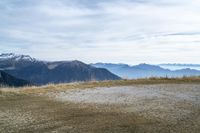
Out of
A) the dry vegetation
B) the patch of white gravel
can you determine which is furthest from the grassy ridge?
the dry vegetation

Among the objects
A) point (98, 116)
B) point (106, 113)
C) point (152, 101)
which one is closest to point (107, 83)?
point (152, 101)

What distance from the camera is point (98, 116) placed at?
15.5 metres

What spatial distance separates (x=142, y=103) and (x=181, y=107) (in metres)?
2.26

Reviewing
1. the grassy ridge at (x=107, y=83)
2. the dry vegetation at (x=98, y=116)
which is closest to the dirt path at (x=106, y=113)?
the dry vegetation at (x=98, y=116)

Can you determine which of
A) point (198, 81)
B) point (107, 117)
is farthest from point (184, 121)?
point (198, 81)

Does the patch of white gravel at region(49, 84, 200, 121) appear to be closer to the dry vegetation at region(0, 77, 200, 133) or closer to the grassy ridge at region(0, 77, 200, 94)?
the dry vegetation at region(0, 77, 200, 133)

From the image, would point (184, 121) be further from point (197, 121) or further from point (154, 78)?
point (154, 78)

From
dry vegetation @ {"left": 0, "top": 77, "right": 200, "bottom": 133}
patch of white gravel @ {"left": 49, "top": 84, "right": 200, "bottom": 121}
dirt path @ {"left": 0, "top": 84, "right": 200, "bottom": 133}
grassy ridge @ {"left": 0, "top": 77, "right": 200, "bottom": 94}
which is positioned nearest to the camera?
dry vegetation @ {"left": 0, "top": 77, "right": 200, "bottom": 133}

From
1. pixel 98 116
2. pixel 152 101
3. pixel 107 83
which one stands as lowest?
pixel 98 116

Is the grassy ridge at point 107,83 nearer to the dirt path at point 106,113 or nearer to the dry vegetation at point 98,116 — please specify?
the dirt path at point 106,113

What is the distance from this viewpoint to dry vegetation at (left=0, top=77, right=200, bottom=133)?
13.3 m

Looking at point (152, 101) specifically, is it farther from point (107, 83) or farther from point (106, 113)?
point (107, 83)

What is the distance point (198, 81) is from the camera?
102 feet

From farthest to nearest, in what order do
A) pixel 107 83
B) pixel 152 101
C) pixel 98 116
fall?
pixel 107 83
pixel 152 101
pixel 98 116
